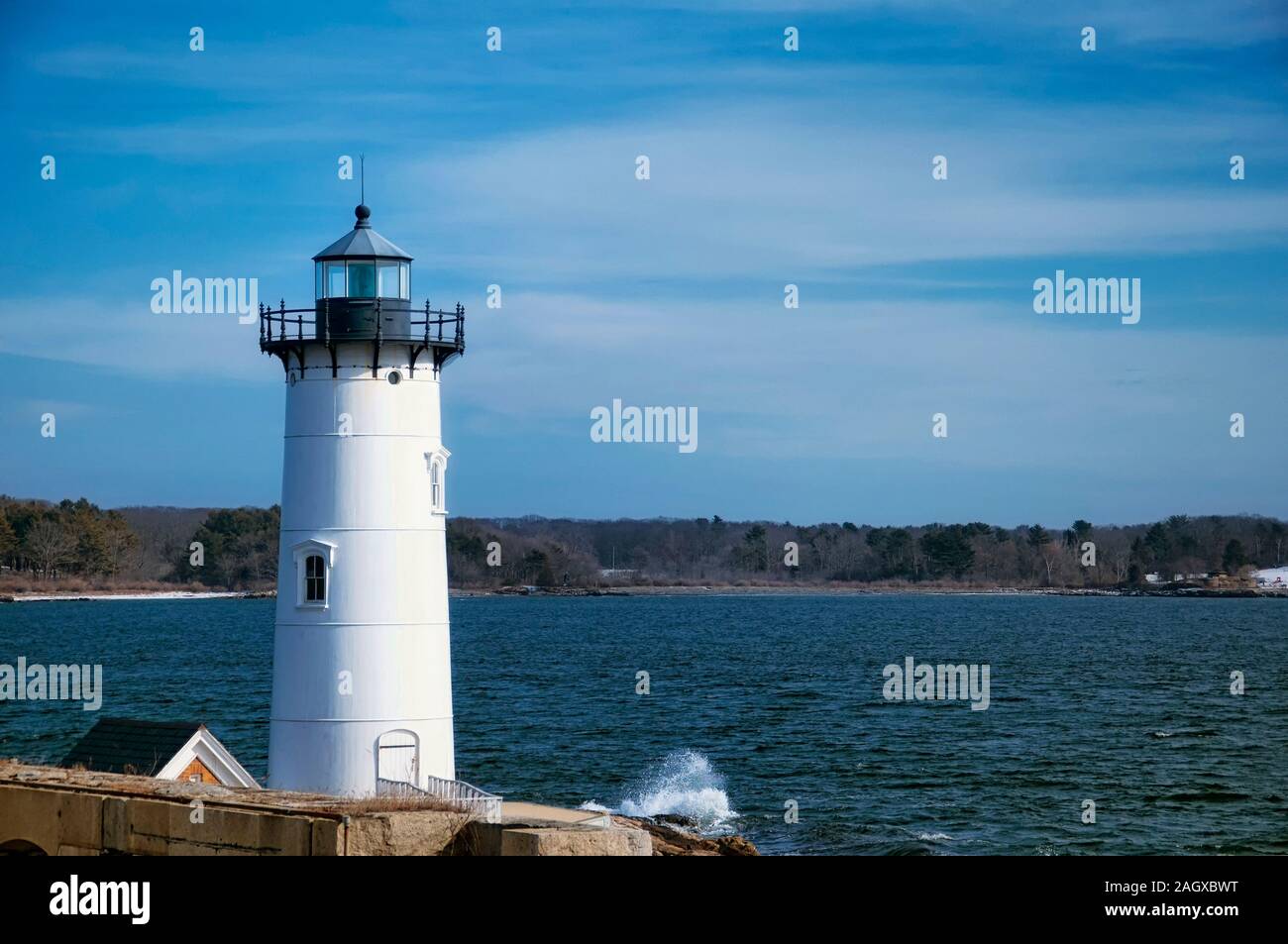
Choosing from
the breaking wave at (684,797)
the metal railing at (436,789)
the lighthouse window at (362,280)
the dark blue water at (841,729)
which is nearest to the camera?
the metal railing at (436,789)

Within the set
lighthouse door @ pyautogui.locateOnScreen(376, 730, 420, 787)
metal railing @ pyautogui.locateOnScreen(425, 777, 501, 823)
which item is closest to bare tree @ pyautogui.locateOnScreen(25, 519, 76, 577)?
lighthouse door @ pyautogui.locateOnScreen(376, 730, 420, 787)

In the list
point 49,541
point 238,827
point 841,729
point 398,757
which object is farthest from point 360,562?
point 49,541

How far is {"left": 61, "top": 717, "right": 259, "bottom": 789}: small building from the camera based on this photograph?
2231 centimetres

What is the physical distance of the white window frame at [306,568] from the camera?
22.8 m

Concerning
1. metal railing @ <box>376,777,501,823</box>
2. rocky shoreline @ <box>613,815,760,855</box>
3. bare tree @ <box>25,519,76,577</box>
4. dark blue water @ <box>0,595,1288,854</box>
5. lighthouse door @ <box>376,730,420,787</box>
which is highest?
bare tree @ <box>25,519,76,577</box>

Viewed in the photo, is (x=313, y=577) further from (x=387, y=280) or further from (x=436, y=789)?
(x=387, y=280)

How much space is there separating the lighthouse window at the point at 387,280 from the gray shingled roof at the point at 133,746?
679 centimetres

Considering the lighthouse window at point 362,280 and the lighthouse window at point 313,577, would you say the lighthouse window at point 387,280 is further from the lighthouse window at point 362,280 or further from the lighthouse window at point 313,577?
the lighthouse window at point 313,577

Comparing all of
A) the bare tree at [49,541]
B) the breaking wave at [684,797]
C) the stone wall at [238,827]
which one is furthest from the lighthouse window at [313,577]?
the bare tree at [49,541]

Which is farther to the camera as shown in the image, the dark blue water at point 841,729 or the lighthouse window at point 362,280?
the dark blue water at point 841,729

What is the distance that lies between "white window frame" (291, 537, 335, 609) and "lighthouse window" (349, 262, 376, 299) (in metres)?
3.69

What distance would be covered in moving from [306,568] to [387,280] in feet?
14.4

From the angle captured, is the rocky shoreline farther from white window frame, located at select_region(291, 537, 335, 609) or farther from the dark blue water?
white window frame, located at select_region(291, 537, 335, 609)

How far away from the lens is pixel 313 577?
22953mm
